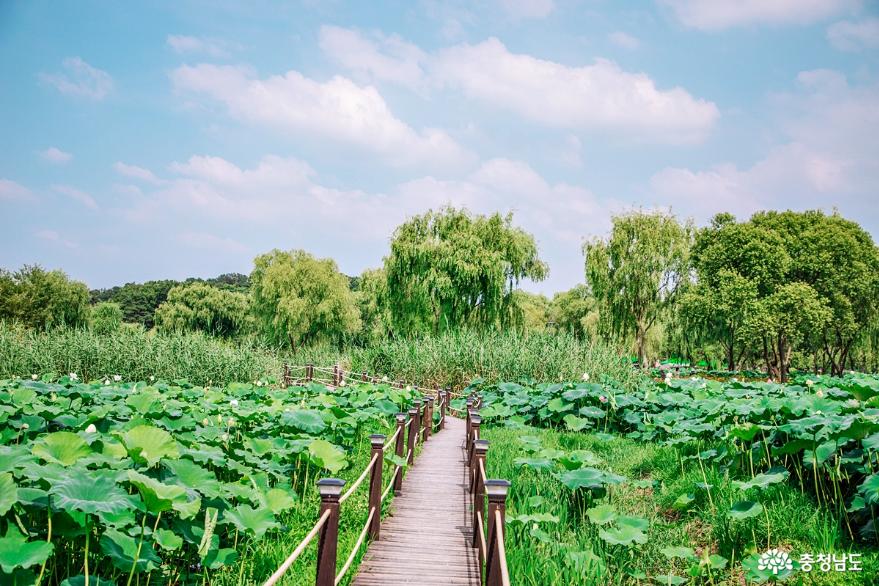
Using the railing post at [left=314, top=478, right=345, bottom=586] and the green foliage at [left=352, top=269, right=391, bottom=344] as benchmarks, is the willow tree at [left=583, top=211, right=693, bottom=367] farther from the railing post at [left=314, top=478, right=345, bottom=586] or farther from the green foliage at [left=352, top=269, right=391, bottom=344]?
the railing post at [left=314, top=478, right=345, bottom=586]

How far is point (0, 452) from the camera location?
3.18 meters

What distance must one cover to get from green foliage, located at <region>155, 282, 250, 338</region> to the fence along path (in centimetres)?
4929

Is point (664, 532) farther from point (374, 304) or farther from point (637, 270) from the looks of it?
point (374, 304)

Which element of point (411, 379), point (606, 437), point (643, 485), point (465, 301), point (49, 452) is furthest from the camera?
point (465, 301)

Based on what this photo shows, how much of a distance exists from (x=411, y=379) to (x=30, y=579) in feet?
51.3

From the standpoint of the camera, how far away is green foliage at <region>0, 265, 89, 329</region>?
36.9 m

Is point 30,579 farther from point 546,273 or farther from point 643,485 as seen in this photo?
point 546,273

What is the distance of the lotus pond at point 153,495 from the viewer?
2.80 meters

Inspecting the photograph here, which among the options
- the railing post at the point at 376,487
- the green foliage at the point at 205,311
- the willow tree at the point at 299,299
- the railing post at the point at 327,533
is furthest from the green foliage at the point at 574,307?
the railing post at the point at 327,533

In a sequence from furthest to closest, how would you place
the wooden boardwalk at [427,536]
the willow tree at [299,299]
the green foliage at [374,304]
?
the willow tree at [299,299] < the green foliage at [374,304] < the wooden boardwalk at [427,536]

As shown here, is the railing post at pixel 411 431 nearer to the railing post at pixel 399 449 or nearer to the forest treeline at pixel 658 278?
the railing post at pixel 399 449

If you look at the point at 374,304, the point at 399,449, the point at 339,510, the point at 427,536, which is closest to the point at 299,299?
the point at 374,304

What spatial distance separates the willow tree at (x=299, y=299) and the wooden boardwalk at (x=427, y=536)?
27037 millimetres

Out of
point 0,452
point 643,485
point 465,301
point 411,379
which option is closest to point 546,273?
point 465,301
